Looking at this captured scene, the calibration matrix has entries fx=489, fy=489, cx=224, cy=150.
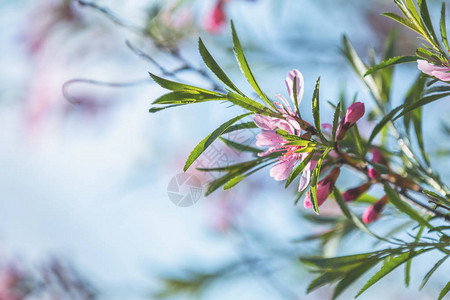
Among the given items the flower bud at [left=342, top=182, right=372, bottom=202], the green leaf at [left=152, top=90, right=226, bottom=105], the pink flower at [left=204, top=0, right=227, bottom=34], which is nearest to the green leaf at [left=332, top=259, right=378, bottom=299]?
the flower bud at [left=342, top=182, right=372, bottom=202]

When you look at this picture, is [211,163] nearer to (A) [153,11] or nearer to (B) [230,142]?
(B) [230,142]

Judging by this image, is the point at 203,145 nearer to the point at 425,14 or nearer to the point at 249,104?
the point at 249,104

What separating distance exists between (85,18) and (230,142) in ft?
5.68

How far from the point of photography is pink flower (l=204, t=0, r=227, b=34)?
4.70 ft

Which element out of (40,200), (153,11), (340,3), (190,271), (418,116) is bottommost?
(418,116)

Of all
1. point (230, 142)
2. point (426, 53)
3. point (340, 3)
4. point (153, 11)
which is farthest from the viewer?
point (340, 3)

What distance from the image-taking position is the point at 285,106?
21.4 inches

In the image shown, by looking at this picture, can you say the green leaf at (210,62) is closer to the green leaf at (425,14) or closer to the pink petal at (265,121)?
the pink petal at (265,121)

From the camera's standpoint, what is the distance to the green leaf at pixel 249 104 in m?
0.48

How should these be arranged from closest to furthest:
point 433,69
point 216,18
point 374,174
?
point 433,69 → point 374,174 → point 216,18

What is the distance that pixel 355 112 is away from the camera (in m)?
0.53

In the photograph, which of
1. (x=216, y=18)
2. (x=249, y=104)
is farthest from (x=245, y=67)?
(x=216, y=18)

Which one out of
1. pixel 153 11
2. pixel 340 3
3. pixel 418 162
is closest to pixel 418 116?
pixel 418 162

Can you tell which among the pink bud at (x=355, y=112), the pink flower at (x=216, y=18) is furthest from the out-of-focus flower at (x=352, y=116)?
the pink flower at (x=216, y=18)
